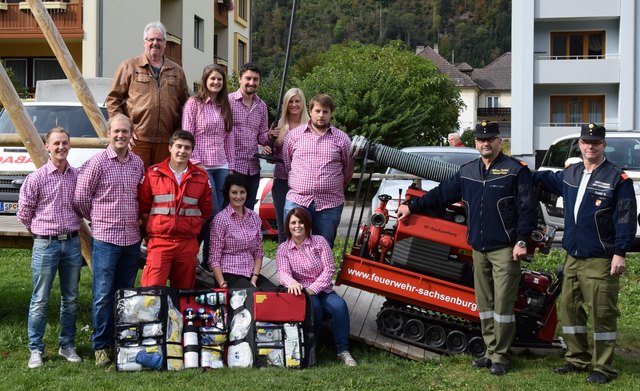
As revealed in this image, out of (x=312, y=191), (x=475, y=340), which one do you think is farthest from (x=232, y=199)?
(x=475, y=340)

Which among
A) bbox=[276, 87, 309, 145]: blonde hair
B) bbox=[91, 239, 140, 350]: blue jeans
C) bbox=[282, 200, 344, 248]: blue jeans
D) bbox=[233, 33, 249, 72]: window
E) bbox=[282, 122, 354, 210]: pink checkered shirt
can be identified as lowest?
bbox=[91, 239, 140, 350]: blue jeans

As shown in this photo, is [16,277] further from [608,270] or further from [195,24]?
[195,24]

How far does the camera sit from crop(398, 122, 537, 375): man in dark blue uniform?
6535 millimetres

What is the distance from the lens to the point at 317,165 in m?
7.07

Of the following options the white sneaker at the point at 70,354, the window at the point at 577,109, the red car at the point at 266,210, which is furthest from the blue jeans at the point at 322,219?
the window at the point at 577,109

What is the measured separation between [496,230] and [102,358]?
3.22 m

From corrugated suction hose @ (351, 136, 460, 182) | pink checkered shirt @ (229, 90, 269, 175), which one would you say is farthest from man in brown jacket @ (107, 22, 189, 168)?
corrugated suction hose @ (351, 136, 460, 182)

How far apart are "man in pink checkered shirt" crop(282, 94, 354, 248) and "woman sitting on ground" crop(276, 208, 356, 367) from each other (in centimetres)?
21

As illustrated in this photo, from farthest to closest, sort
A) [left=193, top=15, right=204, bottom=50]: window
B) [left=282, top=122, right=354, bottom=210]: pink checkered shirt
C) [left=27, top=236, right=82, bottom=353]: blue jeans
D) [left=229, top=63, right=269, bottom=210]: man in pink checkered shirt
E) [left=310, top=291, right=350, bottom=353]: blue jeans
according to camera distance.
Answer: [left=193, top=15, right=204, bottom=50]: window → [left=229, top=63, right=269, bottom=210]: man in pink checkered shirt → [left=282, top=122, right=354, bottom=210]: pink checkered shirt → [left=310, top=291, right=350, bottom=353]: blue jeans → [left=27, top=236, right=82, bottom=353]: blue jeans

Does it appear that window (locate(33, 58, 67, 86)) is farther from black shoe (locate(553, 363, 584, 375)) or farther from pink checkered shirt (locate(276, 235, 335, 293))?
black shoe (locate(553, 363, 584, 375))

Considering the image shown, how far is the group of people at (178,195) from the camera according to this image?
646 cm

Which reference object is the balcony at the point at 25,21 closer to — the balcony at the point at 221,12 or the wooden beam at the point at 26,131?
the balcony at the point at 221,12

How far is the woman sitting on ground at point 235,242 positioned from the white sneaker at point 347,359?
0.82 meters

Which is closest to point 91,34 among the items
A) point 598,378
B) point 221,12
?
point 221,12
